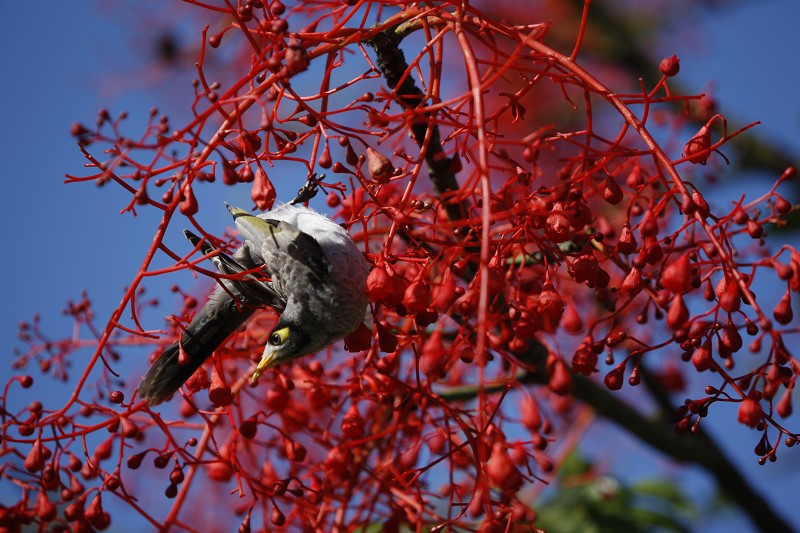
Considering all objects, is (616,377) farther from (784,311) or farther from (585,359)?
(784,311)

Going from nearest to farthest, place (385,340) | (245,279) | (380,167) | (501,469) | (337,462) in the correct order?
(501,469) → (380,167) → (385,340) → (245,279) → (337,462)

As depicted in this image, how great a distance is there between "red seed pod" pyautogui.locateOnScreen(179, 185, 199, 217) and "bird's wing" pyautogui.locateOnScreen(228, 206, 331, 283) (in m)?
0.35

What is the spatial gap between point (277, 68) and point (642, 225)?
81 centimetres

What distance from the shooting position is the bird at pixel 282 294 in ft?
6.57

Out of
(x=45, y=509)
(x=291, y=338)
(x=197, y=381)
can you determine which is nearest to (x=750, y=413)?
(x=291, y=338)

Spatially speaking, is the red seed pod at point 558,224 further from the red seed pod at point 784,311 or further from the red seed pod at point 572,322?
the red seed pod at point 784,311

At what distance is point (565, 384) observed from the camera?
5.34 ft

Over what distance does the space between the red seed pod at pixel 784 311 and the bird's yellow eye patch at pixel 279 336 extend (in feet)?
3.58

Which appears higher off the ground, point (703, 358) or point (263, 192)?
point (263, 192)

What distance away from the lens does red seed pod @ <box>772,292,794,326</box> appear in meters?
1.57

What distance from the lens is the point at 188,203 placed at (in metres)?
1.71

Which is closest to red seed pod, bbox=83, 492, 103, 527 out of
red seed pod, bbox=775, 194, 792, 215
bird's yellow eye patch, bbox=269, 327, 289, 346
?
bird's yellow eye patch, bbox=269, 327, 289, 346

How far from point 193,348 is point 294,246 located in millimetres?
387

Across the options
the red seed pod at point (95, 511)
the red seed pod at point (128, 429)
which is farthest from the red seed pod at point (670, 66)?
the red seed pod at point (95, 511)
